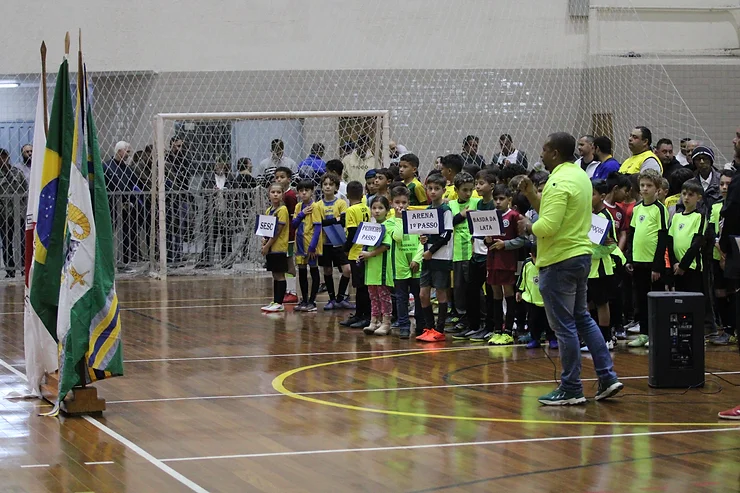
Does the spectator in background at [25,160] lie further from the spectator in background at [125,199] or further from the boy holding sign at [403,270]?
the boy holding sign at [403,270]

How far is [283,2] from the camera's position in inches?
789

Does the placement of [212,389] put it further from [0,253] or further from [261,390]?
[0,253]

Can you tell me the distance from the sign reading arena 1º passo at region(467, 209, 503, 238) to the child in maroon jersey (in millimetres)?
132

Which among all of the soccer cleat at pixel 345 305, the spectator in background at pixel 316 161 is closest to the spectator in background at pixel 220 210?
the spectator in background at pixel 316 161

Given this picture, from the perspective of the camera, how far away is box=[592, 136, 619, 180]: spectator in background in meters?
12.7

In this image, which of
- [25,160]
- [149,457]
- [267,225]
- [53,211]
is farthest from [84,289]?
[25,160]

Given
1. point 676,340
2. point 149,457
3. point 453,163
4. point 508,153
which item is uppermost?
point 508,153

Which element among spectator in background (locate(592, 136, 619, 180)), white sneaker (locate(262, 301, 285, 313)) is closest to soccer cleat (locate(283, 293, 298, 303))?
white sneaker (locate(262, 301, 285, 313))

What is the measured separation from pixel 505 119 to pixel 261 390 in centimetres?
1159

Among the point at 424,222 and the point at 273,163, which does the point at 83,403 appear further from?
the point at 273,163

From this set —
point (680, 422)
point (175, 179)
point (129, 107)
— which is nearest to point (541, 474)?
point (680, 422)

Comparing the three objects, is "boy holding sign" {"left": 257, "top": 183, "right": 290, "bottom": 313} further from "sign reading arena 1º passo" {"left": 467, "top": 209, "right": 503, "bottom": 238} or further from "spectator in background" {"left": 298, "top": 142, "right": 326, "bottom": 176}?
"spectator in background" {"left": 298, "top": 142, "right": 326, "bottom": 176}

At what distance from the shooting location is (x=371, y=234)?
12.1 meters

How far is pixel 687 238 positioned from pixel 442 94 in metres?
9.05
